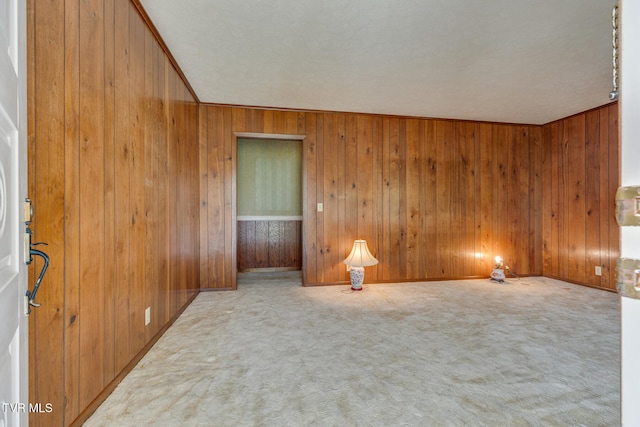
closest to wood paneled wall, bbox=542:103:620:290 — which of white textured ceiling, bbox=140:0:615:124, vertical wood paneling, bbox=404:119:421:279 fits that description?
white textured ceiling, bbox=140:0:615:124

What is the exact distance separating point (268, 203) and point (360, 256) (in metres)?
2.02

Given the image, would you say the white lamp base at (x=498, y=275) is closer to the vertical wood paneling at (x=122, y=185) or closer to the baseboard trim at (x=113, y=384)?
the baseboard trim at (x=113, y=384)

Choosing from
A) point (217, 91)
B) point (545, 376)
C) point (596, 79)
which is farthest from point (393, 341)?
point (596, 79)

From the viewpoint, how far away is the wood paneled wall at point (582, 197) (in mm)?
3633

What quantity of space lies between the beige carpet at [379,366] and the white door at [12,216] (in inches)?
35.4

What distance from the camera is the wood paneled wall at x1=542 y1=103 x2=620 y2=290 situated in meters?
3.63

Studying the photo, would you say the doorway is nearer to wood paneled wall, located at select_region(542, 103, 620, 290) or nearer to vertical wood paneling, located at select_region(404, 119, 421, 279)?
vertical wood paneling, located at select_region(404, 119, 421, 279)

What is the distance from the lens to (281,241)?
16.8 feet

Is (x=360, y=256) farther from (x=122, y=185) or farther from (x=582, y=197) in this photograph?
(x=582, y=197)

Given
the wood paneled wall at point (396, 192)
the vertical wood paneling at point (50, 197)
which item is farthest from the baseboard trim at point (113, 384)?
the wood paneled wall at point (396, 192)

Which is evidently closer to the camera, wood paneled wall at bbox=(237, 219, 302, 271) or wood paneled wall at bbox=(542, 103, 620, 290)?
wood paneled wall at bbox=(542, 103, 620, 290)

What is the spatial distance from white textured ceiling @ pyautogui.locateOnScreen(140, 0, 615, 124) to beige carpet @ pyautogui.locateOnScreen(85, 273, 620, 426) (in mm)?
2384

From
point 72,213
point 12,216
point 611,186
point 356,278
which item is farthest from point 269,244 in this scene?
point 611,186

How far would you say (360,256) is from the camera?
12.2ft
